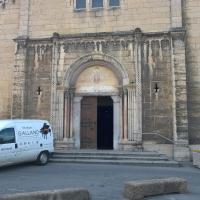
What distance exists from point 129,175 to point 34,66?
28.3 feet

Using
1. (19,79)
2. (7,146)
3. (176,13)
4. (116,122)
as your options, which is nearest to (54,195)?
(7,146)

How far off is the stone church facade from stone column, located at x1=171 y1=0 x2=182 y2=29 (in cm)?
5

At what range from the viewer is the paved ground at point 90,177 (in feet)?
25.6

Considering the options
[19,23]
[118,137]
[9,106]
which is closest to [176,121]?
[118,137]

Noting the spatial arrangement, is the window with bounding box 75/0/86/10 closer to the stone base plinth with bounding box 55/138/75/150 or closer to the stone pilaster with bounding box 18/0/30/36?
the stone pilaster with bounding box 18/0/30/36

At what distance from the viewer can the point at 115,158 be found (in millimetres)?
13312

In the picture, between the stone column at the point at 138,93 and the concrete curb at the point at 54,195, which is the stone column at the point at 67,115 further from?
the concrete curb at the point at 54,195

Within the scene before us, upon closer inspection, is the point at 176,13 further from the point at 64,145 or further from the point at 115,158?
the point at 64,145

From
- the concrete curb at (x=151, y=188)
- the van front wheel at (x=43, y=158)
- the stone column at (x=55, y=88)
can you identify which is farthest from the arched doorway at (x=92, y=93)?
the concrete curb at (x=151, y=188)

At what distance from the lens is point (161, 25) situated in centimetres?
1518

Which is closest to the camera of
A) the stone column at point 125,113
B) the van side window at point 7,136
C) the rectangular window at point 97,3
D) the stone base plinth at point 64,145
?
the van side window at point 7,136

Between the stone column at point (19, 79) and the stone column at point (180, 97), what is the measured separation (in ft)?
25.7

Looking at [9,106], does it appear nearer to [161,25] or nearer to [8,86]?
[8,86]

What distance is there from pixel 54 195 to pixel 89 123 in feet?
31.8
